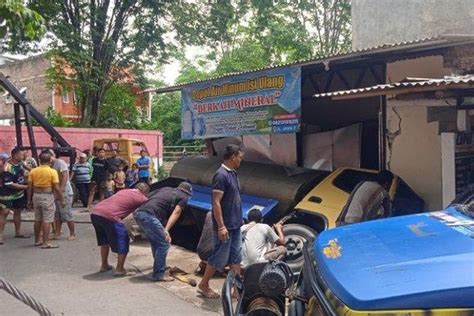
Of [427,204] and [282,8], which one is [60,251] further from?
[282,8]

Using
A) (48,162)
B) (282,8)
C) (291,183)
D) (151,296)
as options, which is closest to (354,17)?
(282,8)

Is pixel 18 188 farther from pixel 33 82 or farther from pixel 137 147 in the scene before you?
pixel 33 82

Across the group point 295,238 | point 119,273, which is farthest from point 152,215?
point 295,238

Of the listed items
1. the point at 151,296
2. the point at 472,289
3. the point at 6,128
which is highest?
the point at 6,128

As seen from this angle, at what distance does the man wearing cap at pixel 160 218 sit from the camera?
6539 mm

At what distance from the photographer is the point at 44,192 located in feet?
27.5

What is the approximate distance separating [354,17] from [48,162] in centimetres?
1117

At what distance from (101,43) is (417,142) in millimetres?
14820

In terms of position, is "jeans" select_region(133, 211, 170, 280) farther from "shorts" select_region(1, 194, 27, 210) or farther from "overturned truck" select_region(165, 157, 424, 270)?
"shorts" select_region(1, 194, 27, 210)

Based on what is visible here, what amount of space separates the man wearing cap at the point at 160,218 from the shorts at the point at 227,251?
3.07 feet

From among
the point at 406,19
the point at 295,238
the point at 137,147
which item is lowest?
the point at 295,238

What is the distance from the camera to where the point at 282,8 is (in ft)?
76.6

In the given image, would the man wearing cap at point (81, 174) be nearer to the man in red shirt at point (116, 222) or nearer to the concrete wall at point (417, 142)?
the man in red shirt at point (116, 222)

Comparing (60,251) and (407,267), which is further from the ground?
(407,267)
